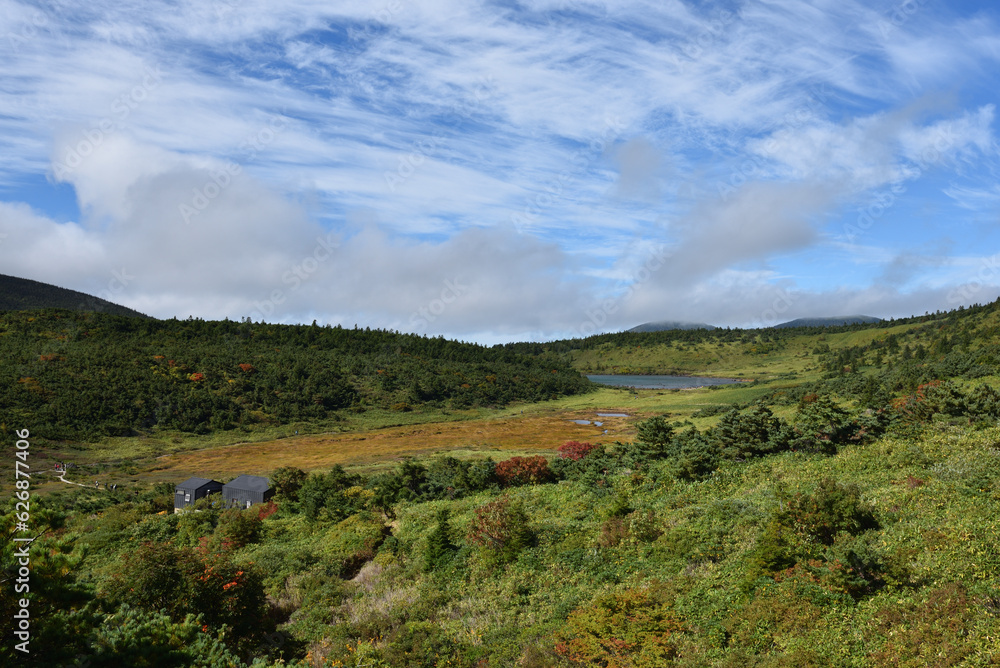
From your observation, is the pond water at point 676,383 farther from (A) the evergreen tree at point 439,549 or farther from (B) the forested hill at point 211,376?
(A) the evergreen tree at point 439,549

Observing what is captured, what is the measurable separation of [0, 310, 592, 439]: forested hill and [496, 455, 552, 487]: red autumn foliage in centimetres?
6818

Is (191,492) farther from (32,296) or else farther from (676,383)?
(32,296)

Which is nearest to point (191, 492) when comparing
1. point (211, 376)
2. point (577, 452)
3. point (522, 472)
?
point (522, 472)

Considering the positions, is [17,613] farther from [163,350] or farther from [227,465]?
[163,350]

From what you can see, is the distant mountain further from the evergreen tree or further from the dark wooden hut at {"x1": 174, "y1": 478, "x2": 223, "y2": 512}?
the evergreen tree

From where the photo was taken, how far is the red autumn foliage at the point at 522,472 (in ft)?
108

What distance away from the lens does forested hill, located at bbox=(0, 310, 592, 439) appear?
7869 cm

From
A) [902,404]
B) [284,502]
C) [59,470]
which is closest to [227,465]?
[59,470]

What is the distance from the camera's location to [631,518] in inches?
805

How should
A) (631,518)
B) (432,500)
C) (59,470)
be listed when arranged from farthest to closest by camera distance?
(59,470) < (432,500) < (631,518)

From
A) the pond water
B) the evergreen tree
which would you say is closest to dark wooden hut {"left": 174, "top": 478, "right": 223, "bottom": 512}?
the evergreen tree

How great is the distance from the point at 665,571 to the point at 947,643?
7.56 m

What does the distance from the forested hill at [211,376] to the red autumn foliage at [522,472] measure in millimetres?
68175

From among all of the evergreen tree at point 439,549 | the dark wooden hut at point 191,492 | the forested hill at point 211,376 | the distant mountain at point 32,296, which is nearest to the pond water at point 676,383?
the forested hill at point 211,376
